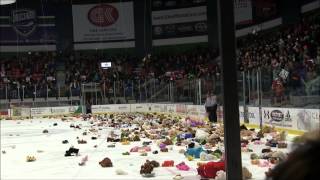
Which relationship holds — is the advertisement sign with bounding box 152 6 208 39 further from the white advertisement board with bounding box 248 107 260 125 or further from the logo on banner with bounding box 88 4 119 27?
the white advertisement board with bounding box 248 107 260 125

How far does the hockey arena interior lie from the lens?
791 cm

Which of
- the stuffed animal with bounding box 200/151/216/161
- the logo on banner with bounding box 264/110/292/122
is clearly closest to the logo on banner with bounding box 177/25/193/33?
the logo on banner with bounding box 264/110/292/122

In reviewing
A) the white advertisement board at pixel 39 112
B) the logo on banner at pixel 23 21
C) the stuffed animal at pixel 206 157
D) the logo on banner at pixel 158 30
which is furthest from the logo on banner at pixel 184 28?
the stuffed animal at pixel 206 157

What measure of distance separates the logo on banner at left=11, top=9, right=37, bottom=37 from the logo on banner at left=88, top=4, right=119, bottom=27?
4.63m

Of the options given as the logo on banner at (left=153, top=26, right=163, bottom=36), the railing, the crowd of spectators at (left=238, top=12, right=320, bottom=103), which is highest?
the logo on banner at (left=153, top=26, right=163, bottom=36)

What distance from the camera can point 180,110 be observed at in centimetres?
2620

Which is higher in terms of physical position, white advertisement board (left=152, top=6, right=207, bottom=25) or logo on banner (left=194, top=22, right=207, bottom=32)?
white advertisement board (left=152, top=6, right=207, bottom=25)

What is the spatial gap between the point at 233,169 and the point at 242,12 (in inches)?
978

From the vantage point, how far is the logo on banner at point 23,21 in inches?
1578

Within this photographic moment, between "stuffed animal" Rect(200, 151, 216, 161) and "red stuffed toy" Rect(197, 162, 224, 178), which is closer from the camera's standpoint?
"red stuffed toy" Rect(197, 162, 224, 178)

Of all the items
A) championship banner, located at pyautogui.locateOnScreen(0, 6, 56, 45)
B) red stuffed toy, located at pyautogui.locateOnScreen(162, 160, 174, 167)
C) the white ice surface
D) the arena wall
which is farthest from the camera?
championship banner, located at pyautogui.locateOnScreen(0, 6, 56, 45)

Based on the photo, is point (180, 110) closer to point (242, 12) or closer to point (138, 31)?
point (242, 12)

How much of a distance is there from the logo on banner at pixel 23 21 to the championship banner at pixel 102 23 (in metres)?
3.38

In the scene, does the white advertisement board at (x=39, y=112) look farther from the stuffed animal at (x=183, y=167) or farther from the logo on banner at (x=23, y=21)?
the stuffed animal at (x=183, y=167)
